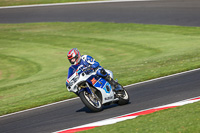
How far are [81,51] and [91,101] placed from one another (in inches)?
558

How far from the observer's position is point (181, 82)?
43.6 ft

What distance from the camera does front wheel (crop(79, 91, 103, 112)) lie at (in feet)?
33.1

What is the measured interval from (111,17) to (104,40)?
6.61 m

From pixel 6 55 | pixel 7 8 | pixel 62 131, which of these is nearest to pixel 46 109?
pixel 62 131

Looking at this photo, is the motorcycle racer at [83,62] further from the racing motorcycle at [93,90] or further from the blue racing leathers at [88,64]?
the racing motorcycle at [93,90]

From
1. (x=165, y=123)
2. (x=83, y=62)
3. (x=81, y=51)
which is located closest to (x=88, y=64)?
(x=83, y=62)

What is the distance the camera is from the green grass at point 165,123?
7328mm

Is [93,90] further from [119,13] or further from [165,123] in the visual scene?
[119,13]

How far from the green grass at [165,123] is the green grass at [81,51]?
5161 mm

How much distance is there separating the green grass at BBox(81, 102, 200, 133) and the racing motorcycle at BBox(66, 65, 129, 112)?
1.76m

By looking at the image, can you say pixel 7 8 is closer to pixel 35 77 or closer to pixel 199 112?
pixel 35 77

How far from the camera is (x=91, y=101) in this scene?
10250 mm

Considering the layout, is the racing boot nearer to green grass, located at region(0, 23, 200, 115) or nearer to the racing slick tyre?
the racing slick tyre

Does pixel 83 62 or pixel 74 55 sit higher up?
pixel 74 55
